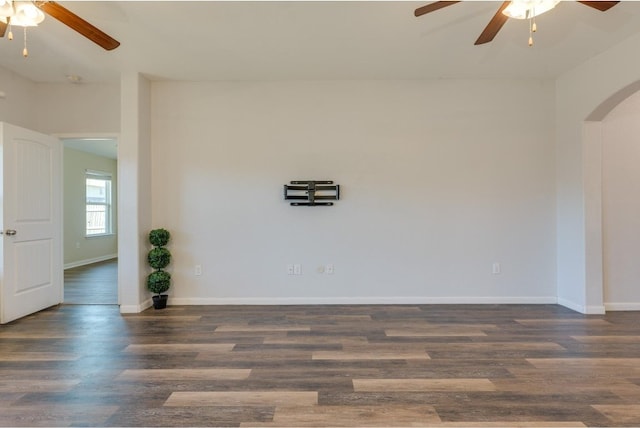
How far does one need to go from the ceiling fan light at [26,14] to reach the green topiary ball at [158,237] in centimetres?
227

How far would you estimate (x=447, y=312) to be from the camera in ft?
12.7

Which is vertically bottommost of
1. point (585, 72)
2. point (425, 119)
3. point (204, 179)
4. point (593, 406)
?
point (593, 406)

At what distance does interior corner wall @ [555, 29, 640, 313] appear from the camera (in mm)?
3482

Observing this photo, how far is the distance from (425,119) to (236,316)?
3232 millimetres

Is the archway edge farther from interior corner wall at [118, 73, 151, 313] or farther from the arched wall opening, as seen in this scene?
interior corner wall at [118, 73, 151, 313]

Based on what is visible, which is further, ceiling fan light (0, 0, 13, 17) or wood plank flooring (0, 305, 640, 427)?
ceiling fan light (0, 0, 13, 17)

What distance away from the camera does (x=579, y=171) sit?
12.6ft

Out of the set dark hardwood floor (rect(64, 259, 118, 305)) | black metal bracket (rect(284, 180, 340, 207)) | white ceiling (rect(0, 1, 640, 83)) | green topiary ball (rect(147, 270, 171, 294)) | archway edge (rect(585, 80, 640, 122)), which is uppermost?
white ceiling (rect(0, 1, 640, 83))

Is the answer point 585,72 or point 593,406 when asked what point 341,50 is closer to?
point 585,72

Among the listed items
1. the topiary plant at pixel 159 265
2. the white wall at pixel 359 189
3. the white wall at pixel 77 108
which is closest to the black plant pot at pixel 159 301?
the topiary plant at pixel 159 265

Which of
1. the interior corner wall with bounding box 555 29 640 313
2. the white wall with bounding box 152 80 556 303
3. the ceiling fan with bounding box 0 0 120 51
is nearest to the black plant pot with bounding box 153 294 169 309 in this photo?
the white wall with bounding box 152 80 556 303

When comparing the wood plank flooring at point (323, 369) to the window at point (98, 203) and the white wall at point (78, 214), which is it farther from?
the window at point (98, 203)

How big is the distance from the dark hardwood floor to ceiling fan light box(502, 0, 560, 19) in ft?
16.5

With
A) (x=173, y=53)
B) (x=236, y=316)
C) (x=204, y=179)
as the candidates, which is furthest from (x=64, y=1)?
(x=236, y=316)
